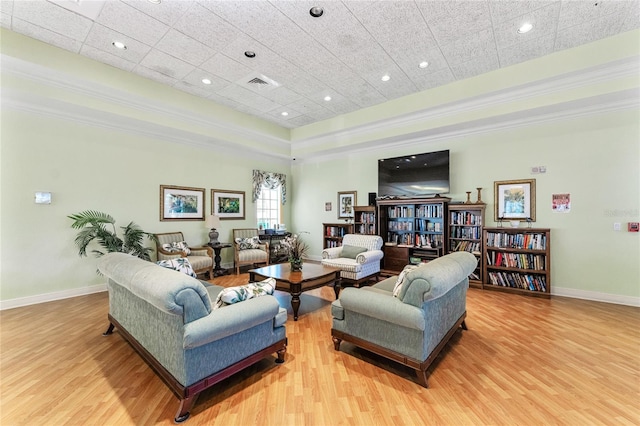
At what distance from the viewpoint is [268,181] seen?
25.8ft

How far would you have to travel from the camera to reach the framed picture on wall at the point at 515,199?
4832 millimetres

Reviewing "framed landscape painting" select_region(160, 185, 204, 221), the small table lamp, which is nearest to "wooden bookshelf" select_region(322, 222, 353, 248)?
the small table lamp

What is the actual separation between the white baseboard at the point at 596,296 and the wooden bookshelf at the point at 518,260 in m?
0.33

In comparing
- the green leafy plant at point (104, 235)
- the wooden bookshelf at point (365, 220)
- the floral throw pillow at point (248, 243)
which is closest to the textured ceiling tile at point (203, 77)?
the green leafy plant at point (104, 235)

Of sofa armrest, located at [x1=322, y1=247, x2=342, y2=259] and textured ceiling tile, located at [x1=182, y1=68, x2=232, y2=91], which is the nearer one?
textured ceiling tile, located at [x1=182, y1=68, x2=232, y2=91]

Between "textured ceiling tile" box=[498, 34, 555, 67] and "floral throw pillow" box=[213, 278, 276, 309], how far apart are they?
465 cm

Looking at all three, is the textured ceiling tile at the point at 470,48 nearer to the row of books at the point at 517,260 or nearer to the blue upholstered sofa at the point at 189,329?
the row of books at the point at 517,260

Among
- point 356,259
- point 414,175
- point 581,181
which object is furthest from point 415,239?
point 581,181

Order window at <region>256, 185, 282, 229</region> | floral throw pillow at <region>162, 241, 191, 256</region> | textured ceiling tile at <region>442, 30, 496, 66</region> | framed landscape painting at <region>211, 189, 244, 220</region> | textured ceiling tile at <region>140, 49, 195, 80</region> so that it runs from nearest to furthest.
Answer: textured ceiling tile at <region>442, 30, 496, 66</region>, textured ceiling tile at <region>140, 49, 195, 80</region>, floral throw pillow at <region>162, 241, 191, 256</region>, framed landscape painting at <region>211, 189, 244, 220</region>, window at <region>256, 185, 282, 229</region>

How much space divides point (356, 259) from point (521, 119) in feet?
12.9

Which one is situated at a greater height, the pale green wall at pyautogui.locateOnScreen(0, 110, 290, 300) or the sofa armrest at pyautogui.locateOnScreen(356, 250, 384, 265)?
the pale green wall at pyautogui.locateOnScreen(0, 110, 290, 300)

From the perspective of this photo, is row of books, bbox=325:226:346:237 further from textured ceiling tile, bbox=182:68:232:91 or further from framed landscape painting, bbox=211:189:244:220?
textured ceiling tile, bbox=182:68:232:91

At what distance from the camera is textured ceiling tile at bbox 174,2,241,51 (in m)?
3.19

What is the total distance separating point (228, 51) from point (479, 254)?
219 inches
